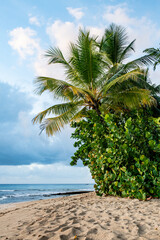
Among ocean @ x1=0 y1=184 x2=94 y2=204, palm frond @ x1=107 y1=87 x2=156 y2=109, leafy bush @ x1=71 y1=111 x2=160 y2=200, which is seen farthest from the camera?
ocean @ x1=0 y1=184 x2=94 y2=204

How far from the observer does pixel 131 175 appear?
5305 millimetres

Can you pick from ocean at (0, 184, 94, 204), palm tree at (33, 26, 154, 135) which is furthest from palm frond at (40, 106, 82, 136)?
ocean at (0, 184, 94, 204)

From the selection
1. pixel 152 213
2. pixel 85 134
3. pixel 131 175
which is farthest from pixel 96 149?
pixel 152 213

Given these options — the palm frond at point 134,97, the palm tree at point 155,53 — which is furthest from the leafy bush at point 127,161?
the palm tree at point 155,53

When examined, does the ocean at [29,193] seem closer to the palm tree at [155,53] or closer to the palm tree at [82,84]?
the palm tree at [82,84]

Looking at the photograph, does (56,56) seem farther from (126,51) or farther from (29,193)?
(29,193)

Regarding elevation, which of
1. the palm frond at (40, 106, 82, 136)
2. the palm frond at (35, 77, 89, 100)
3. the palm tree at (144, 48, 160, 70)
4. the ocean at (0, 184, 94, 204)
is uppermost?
the palm tree at (144, 48, 160, 70)

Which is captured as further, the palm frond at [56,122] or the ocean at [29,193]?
the ocean at [29,193]

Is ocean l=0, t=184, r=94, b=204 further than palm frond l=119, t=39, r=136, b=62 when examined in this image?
Yes

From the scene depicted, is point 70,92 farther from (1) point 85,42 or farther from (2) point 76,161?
(2) point 76,161

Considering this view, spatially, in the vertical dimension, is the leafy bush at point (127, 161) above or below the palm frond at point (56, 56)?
below

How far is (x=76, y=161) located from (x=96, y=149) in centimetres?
156

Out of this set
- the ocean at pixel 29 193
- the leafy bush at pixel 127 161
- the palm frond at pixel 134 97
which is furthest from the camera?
the ocean at pixel 29 193

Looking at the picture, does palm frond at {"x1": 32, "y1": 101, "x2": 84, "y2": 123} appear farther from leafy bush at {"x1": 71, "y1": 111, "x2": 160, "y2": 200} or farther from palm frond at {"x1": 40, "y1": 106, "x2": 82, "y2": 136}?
leafy bush at {"x1": 71, "y1": 111, "x2": 160, "y2": 200}
